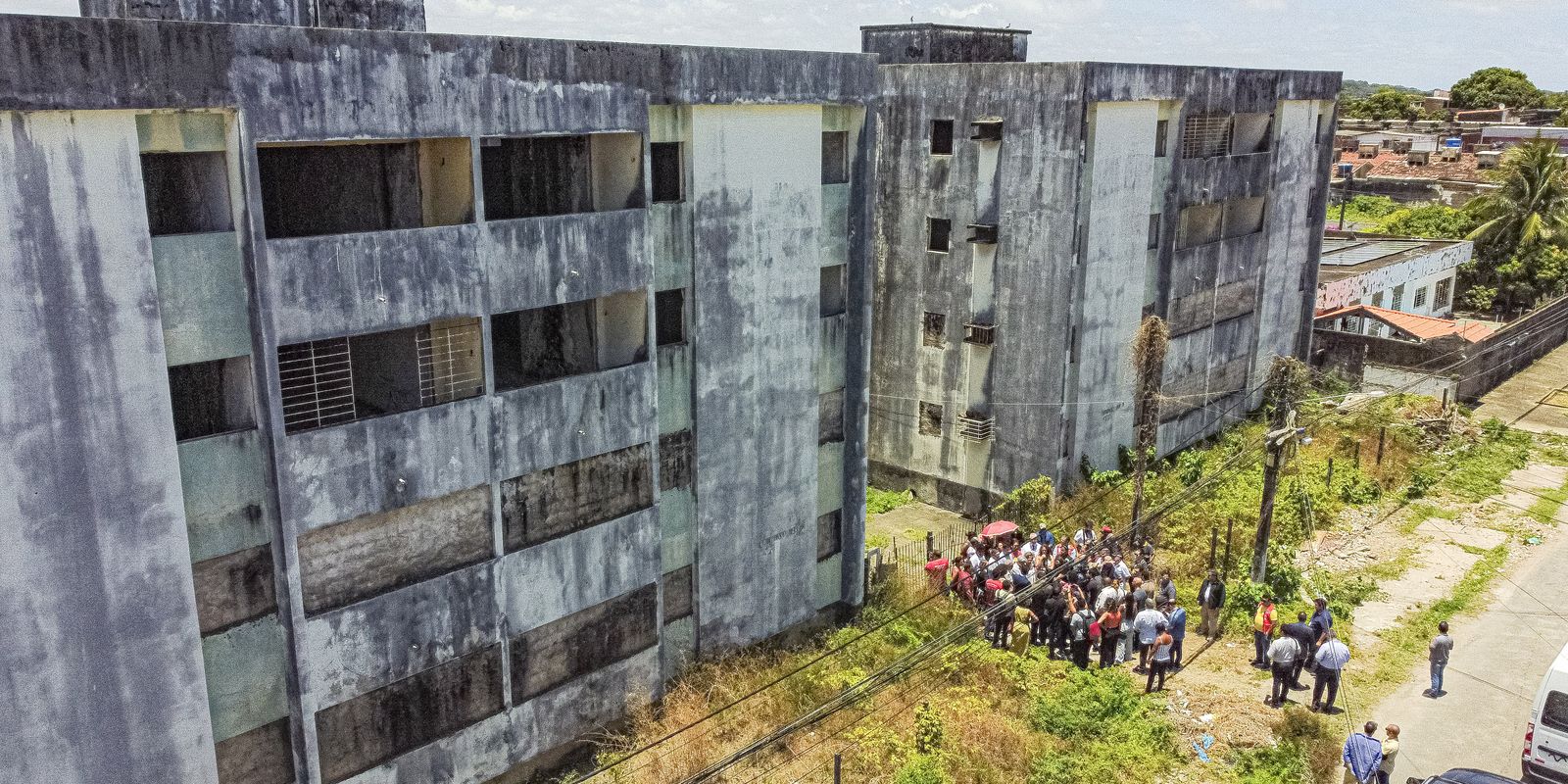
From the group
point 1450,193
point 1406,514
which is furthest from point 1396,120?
point 1406,514

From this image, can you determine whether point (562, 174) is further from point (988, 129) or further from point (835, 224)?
point (988, 129)

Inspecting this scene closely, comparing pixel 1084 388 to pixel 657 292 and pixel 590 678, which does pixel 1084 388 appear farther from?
pixel 590 678

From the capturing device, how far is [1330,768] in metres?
17.0

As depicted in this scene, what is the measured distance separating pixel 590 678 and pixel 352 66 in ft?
32.4

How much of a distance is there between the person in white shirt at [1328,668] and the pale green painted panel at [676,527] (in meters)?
10.7

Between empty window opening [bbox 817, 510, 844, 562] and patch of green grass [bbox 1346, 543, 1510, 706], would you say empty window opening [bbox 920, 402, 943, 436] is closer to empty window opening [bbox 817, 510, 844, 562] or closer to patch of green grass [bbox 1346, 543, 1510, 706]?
empty window opening [bbox 817, 510, 844, 562]

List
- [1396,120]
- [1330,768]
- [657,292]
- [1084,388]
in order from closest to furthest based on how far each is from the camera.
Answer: [1330,768]
[657,292]
[1084,388]
[1396,120]

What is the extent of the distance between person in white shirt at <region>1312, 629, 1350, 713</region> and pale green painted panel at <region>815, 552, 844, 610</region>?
29.1ft

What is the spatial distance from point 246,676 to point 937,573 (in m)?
13.7

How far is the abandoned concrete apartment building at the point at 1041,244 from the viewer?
26781mm

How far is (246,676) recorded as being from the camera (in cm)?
1423

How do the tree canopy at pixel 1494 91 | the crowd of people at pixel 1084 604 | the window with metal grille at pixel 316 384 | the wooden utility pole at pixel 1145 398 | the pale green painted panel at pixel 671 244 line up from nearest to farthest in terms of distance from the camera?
the window with metal grille at pixel 316 384 → the pale green painted panel at pixel 671 244 → the crowd of people at pixel 1084 604 → the wooden utility pole at pixel 1145 398 → the tree canopy at pixel 1494 91

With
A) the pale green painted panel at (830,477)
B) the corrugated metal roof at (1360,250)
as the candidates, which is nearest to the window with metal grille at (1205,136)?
the pale green painted panel at (830,477)

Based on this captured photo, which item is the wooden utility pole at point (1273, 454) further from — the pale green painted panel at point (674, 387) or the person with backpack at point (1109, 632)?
the pale green painted panel at point (674, 387)
